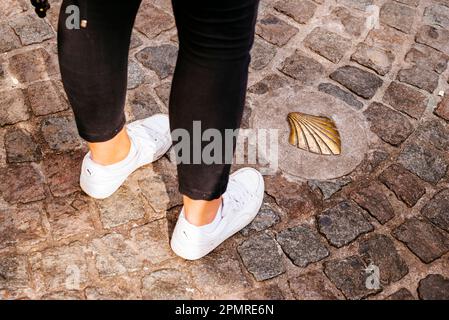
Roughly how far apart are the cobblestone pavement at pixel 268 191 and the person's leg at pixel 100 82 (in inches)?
6.5

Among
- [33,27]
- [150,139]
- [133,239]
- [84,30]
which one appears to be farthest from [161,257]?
[33,27]

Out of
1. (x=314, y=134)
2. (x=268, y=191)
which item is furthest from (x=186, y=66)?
(x=314, y=134)

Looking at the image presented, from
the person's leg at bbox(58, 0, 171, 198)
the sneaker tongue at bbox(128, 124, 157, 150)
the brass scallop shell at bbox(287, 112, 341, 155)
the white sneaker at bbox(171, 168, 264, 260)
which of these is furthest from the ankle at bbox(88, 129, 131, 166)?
the brass scallop shell at bbox(287, 112, 341, 155)

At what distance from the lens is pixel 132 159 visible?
200 cm

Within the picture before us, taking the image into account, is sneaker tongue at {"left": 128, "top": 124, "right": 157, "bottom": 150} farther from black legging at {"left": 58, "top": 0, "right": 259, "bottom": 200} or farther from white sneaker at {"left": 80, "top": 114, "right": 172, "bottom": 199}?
black legging at {"left": 58, "top": 0, "right": 259, "bottom": 200}

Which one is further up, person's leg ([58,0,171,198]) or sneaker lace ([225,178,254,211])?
person's leg ([58,0,171,198])

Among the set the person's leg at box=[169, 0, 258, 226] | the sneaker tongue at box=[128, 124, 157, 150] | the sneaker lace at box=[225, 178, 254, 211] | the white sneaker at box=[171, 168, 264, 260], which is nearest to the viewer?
the person's leg at box=[169, 0, 258, 226]

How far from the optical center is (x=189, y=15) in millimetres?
1112

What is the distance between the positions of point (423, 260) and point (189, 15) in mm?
1437

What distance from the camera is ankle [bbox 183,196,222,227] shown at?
5.34 ft

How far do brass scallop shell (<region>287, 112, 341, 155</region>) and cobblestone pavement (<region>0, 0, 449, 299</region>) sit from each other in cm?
16

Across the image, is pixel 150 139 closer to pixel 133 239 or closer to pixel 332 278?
Result: pixel 133 239

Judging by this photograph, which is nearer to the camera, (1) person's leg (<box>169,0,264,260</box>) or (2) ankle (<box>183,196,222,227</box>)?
(1) person's leg (<box>169,0,264,260</box>)

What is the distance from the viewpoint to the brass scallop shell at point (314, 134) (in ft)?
7.54
